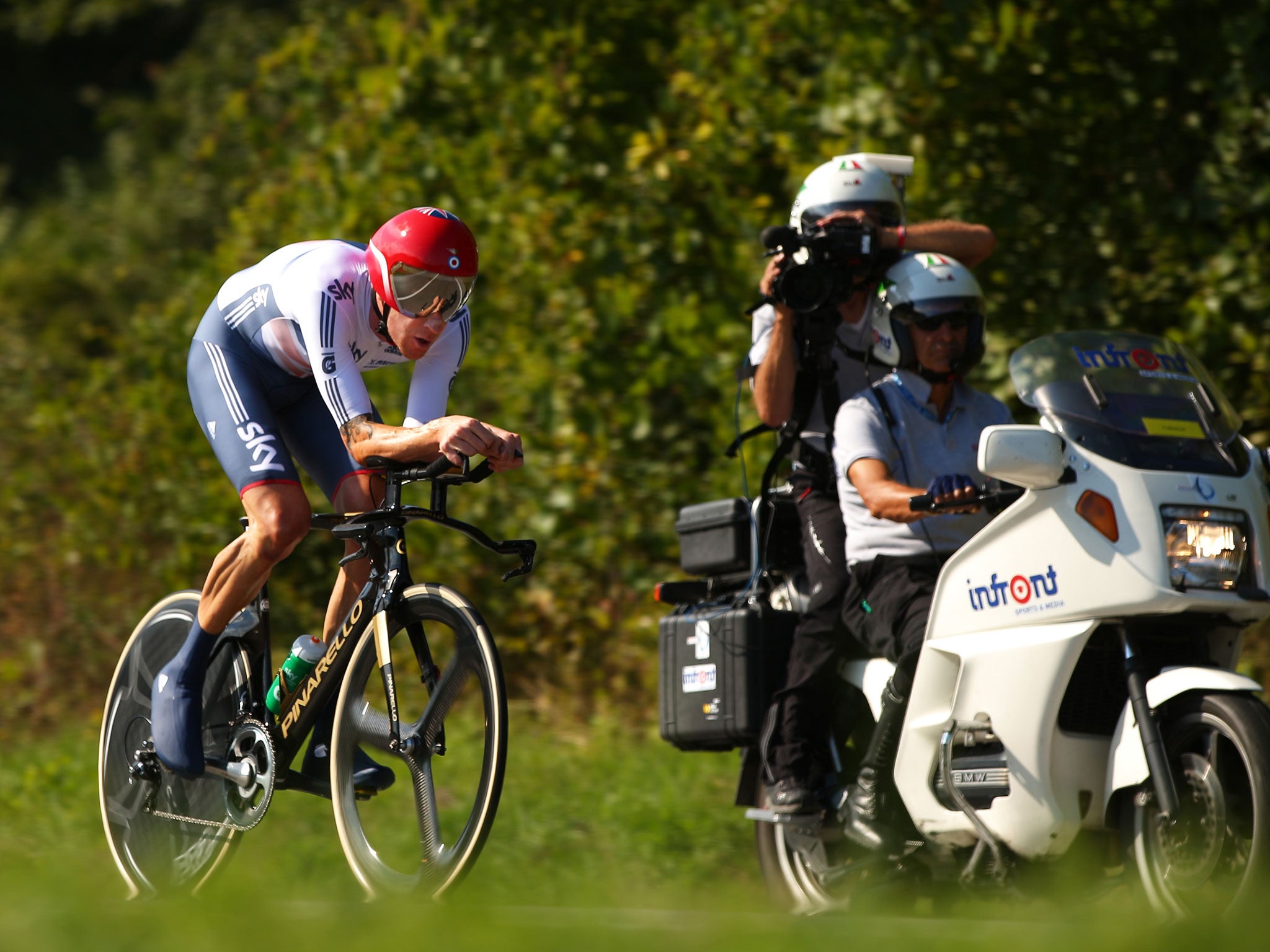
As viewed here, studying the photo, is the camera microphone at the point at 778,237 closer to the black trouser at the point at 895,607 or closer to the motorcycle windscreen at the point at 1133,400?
the motorcycle windscreen at the point at 1133,400

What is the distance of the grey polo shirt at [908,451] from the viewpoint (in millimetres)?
5676

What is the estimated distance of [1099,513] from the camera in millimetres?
4953

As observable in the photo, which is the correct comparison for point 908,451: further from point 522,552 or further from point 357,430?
point 357,430

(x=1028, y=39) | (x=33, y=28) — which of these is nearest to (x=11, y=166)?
(x=33, y=28)

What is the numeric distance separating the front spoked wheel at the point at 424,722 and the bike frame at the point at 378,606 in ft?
0.10

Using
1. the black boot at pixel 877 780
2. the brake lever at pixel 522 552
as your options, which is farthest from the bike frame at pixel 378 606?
the black boot at pixel 877 780

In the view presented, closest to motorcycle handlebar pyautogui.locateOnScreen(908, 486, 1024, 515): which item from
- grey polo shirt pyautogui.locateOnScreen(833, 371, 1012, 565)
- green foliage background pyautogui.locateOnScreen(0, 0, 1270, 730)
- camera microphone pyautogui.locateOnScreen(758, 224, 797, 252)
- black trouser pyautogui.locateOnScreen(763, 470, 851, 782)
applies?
grey polo shirt pyautogui.locateOnScreen(833, 371, 1012, 565)

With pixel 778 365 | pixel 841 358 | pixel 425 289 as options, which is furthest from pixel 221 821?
pixel 841 358

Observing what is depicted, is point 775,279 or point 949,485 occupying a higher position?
point 775,279

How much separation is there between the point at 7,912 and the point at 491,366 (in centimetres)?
612

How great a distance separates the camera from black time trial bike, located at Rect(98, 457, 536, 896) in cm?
498

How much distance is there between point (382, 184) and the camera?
392 inches

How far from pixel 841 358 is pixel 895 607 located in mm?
1052

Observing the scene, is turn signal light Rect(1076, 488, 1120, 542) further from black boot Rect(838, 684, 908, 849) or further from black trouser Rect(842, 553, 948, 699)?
black boot Rect(838, 684, 908, 849)
